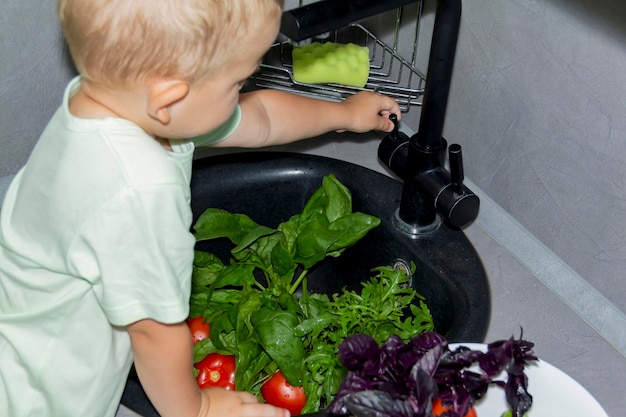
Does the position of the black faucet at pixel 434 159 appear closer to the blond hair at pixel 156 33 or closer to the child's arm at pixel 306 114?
→ the child's arm at pixel 306 114

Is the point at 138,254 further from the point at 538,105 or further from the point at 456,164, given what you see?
the point at 538,105

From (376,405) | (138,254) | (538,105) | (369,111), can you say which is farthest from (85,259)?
(538,105)

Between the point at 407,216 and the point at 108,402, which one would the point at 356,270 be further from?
the point at 108,402

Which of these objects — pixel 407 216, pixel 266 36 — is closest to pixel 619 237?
pixel 407 216

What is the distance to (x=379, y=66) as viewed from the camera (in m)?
1.17

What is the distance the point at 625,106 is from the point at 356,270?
1.25 ft

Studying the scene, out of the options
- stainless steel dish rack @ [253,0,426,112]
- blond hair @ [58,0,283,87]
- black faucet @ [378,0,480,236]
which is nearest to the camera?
blond hair @ [58,0,283,87]

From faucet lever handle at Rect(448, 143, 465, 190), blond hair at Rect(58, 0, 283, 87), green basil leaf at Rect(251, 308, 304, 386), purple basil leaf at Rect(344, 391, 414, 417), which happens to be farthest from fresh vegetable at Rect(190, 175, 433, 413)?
blond hair at Rect(58, 0, 283, 87)

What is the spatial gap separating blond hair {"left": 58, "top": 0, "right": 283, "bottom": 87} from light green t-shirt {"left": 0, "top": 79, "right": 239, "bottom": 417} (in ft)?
0.24

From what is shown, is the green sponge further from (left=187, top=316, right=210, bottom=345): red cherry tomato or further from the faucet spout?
(left=187, top=316, right=210, bottom=345): red cherry tomato

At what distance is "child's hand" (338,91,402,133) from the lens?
979mm

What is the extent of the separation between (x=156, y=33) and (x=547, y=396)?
19.1 inches

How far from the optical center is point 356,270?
107 centimetres

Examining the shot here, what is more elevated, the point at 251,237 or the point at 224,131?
the point at 224,131
